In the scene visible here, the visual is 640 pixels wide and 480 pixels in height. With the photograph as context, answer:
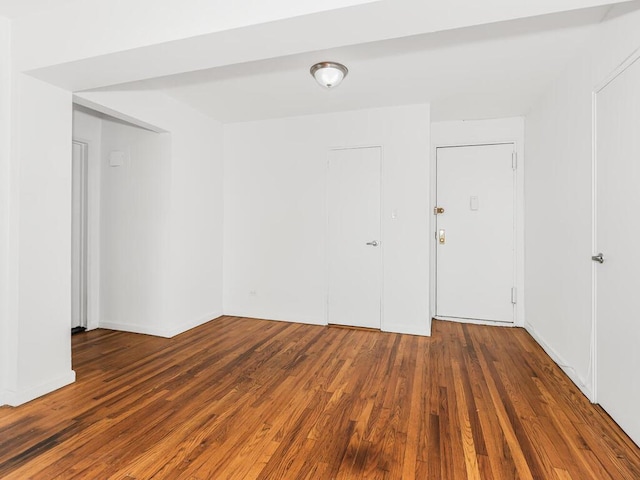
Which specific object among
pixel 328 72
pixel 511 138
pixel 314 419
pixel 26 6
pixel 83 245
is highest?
pixel 26 6

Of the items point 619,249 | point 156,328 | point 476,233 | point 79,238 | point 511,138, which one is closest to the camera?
point 619,249

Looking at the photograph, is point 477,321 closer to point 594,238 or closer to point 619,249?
point 594,238

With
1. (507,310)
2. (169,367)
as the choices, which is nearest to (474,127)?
(507,310)

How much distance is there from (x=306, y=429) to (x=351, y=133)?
125 inches

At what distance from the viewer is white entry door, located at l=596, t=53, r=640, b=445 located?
6.45 feet

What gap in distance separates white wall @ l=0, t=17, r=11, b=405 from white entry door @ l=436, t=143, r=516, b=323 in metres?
4.23

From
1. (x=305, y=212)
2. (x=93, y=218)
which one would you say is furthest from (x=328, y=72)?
(x=93, y=218)

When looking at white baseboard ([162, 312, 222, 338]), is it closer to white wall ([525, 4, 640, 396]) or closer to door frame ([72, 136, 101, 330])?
door frame ([72, 136, 101, 330])

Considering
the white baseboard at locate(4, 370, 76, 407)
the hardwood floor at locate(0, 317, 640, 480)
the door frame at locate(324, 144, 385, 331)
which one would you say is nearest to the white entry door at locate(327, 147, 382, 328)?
the door frame at locate(324, 144, 385, 331)

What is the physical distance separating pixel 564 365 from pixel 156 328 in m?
3.91

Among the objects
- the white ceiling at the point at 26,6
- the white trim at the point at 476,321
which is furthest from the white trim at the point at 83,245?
the white trim at the point at 476,321

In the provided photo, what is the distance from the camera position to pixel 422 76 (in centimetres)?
315

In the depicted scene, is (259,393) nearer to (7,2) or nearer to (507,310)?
(7,2)

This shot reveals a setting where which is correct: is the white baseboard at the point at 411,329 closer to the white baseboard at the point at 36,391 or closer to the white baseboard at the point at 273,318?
the white baseboard at the point at 273,318
